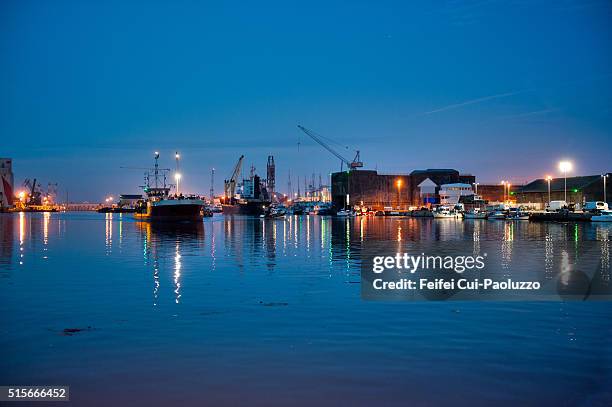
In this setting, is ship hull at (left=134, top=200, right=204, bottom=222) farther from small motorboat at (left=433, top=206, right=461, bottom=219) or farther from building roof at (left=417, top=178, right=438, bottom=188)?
building roof at (left=417, top=178, right=438, bottom=188)

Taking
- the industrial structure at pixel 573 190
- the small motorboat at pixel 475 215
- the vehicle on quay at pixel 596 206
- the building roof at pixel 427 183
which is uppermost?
the building roof at pixel 427 183

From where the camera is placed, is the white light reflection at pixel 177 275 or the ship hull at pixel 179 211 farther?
the ship hull at pixel 179 211

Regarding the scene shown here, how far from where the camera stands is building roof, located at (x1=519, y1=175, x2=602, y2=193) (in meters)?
115

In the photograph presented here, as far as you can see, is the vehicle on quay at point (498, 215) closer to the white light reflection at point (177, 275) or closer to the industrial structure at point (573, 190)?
the industrial structure at point (573, 190)

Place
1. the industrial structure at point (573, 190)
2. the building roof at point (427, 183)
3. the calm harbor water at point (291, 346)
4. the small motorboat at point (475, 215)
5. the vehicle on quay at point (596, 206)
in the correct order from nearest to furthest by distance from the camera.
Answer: the calm harbor water at point (291, 346) → the vehicle on quay at point (596, 206) → the industrial structure at point (573, 190) → the small motorboat at point (475, 215) → the building roof at point (427, 183)

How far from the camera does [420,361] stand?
10.3m

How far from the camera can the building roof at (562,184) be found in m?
115

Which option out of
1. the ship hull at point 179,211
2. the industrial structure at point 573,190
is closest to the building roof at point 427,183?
the industrial structure at point 573,190

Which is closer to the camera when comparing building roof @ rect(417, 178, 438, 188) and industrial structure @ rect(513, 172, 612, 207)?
industrial structure @ rect(513, 172, 612, 207)

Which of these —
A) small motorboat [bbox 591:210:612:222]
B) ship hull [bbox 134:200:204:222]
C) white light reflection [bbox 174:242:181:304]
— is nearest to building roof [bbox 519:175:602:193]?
small motorboat [bbox 591:210:612:222]

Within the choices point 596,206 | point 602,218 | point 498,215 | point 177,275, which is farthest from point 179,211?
point 177,275

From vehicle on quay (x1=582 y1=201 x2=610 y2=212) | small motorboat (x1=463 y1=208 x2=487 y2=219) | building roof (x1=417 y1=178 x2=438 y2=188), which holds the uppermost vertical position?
building roof (x1=417 y1=178 x2=438 y2=188)

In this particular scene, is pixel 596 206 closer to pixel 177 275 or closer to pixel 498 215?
pixel 498 215

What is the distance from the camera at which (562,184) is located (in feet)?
407
